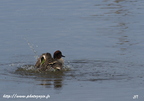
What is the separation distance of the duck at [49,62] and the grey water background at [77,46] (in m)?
0.31

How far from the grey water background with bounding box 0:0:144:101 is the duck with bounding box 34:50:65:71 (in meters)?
0.31

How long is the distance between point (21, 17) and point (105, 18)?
10.4 feet

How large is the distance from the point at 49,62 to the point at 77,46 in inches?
82.5

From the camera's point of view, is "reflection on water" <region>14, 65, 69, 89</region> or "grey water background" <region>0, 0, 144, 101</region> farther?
"reflection on water" <region>14, 65, 69, 89</region>

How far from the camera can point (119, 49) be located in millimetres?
15094

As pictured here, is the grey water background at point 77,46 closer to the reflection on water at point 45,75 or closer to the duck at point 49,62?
the reflection on water at point 45,75

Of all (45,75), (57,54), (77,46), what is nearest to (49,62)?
(57,54)

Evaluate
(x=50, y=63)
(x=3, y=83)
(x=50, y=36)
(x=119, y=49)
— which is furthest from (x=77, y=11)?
(x=3, y=83)

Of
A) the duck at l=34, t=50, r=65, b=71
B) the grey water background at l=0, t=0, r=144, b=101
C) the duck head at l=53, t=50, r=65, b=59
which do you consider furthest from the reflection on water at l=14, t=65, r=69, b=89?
the duck head at l=53, t=50, r=65, b=59

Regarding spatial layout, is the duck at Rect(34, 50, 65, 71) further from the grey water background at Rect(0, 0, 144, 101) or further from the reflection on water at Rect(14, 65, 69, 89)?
the grey water background at Rect(0, 0, 144, 101)

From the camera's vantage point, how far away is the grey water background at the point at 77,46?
437 inches

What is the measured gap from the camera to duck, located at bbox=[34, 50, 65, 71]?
13.3 meters

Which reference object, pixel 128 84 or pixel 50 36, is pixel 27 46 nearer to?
pixel 50 36

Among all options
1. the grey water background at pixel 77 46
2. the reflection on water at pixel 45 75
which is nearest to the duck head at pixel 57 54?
the grey water background at pixel 77 46
